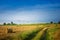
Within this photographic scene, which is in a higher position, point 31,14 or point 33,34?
point 31,14

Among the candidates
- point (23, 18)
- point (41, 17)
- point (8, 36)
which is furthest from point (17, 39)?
point (41, 17)

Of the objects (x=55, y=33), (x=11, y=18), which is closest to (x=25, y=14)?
(x=11, y=18)

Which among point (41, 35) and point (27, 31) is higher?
point (27, 31)

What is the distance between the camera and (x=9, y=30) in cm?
425

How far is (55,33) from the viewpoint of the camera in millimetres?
3902

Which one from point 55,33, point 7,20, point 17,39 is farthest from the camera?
point 7,20

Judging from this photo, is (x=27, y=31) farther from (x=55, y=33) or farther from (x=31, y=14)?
(x=55, y=33)

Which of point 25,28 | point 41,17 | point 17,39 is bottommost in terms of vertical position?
point 17,39

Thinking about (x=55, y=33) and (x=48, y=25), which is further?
(x=48, y=25)

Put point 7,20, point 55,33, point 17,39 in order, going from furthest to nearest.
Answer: point 7,20, point 17,39, point 55,33

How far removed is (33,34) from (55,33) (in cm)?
71

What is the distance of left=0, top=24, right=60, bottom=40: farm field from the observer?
416cm

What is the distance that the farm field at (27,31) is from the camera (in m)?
4.16

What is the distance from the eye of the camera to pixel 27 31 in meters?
4.28
